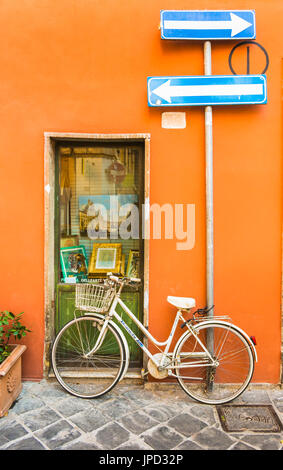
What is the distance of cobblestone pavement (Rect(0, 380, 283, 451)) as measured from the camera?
2.71 m

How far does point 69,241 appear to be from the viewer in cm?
404

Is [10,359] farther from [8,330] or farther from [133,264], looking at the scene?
[133,264]

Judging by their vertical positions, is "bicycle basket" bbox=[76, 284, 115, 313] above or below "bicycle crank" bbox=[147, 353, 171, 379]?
above

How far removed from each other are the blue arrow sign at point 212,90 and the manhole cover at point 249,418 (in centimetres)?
317

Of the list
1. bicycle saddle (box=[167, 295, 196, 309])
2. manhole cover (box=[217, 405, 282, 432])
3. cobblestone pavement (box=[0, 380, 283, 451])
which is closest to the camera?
cobblestone pavement (box=[0, 380, 283, 451])

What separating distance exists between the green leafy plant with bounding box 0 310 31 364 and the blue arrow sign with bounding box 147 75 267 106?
2.75 m

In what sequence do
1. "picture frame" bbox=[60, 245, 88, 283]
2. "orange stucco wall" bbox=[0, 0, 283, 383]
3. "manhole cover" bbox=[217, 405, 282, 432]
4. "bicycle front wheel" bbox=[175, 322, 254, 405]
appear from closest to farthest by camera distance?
"manhole cover" bbox=[217, 405, 282, 432]
"bicycle front wheel" bbox=[175, 322, 254, 405]
"orange stucco wall" bbox=[0, 0, 283, 383]
"picture frame" bbox=[60, 245, 88, 283]

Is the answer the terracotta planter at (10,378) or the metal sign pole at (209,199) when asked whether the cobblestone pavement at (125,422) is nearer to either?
the terracotta planter at (10,378)

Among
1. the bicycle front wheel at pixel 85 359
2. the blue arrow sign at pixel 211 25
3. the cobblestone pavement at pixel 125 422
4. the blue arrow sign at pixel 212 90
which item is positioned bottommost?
the cobblestone pavement at pixel 125 422

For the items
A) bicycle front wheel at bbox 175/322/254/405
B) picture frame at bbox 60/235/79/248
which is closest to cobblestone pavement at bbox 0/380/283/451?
bicycle front wheel at bbox 175/322/254/405

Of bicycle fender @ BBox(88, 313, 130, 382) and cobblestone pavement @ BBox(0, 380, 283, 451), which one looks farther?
bicycle fender @ BBox(88, 313, 130, 382)

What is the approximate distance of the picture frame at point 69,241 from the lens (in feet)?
13.1

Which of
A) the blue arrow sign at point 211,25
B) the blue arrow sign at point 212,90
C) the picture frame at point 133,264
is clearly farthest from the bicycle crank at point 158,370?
the blue arrow sign at point 211,25

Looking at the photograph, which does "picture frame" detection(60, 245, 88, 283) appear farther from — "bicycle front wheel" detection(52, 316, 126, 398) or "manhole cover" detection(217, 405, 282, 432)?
"manhole cover" detection(217, 405, 282, 432)
